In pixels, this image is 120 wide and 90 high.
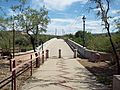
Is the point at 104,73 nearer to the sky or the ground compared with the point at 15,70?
nearer to the ground

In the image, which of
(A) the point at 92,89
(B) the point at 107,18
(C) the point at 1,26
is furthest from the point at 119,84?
(C) the point at 1,26

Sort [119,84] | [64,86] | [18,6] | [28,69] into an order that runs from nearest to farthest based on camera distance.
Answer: [119,84], [64,86], [28,69], [18,6]

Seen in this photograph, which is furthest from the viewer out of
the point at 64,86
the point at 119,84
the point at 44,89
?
the point at 64,86

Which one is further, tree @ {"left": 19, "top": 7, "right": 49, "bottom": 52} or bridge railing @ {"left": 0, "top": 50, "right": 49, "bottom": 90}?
tree @ {"left": 19, "top": 7, "right": 49, "bottom": 52}

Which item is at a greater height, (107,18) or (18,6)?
(18,6)

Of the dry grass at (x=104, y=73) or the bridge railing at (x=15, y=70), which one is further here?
the dry grass at (x=104, y=73)

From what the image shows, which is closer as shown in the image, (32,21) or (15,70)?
(15,70)

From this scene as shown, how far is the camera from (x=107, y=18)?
13.9 meters

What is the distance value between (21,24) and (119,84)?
16.3 m

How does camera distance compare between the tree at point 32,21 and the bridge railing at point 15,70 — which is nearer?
the bridge railing at point 15,70

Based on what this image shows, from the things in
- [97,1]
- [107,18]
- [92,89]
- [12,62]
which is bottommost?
[92,89]

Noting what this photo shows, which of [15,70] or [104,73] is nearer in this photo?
[15,70]

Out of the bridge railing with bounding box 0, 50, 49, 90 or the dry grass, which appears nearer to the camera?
the bridge railing with bounding box 0, 50, 49, 90

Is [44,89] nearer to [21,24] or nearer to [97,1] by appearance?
[97,1]
